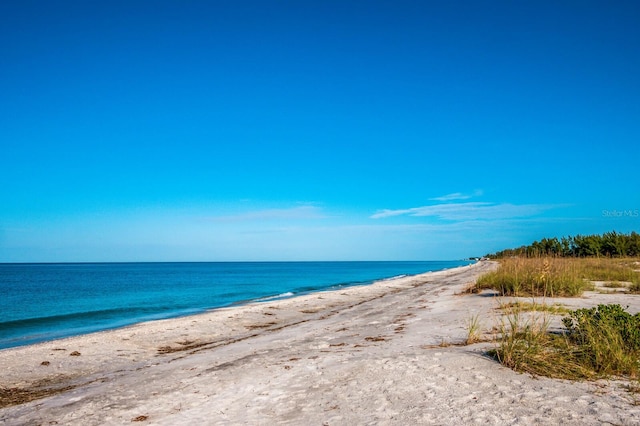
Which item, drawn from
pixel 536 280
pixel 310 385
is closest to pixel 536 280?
pixel 536 280

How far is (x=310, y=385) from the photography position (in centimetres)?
587

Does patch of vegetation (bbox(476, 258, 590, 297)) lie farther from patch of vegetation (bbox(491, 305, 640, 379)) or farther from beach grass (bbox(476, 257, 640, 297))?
patch of vegetation (bbox(491, 305, 640, 379))

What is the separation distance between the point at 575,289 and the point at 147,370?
13.8 metres

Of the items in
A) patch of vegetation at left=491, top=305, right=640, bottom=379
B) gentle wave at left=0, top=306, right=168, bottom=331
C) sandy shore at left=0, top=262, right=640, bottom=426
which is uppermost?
patch of vegetation at left=491, top=305, right=640, bottom=379

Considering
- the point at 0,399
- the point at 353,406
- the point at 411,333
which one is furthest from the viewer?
the point at 411,333

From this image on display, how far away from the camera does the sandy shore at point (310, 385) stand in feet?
15.0

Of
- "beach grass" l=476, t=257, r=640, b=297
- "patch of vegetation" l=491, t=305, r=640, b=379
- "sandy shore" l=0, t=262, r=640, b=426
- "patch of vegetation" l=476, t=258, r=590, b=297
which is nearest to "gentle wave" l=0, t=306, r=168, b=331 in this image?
"sandy shore" l=0, t=262, r=640, b=426

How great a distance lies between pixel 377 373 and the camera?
609 cm

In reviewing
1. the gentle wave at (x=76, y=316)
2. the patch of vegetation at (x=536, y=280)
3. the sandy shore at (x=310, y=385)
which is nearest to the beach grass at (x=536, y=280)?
the patch of vegetation at (x=536, y=280)

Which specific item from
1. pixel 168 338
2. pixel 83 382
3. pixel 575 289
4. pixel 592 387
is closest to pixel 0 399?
pixel 83 382

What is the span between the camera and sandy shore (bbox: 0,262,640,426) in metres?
4.56

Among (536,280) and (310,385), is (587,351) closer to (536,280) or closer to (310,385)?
(310,385)

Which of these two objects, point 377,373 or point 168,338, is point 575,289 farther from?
point 168,338

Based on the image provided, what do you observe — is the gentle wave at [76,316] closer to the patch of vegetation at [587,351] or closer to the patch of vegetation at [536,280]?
the patch of vegetation at [536,280]
